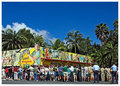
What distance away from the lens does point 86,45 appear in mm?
49188

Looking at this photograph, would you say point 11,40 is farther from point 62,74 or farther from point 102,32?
point 62,74

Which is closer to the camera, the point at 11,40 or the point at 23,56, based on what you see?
the point at 23,56

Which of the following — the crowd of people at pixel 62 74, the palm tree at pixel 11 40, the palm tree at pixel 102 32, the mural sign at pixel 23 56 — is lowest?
the crowd of people at pixel 62 74

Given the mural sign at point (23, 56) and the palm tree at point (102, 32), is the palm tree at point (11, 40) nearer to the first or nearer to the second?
the mural sign at point (23, 56)

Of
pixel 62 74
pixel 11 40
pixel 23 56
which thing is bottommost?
pixel 62 74

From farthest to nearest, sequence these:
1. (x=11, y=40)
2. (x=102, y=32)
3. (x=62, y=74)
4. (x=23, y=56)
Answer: (x=102, y=32), (x=11, y=40), (x=23, y=56), (x=62, y=74)

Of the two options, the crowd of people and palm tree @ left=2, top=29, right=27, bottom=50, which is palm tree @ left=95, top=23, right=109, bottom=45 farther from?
the crowd of people

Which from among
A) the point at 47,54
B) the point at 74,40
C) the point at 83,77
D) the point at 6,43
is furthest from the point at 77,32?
the point at 83,77

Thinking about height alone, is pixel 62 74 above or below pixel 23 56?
below

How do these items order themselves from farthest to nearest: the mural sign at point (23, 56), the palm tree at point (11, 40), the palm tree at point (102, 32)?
the palm tree at point (102, 32)
the palm tree at point (11, 40)
the mural sign at point (23, 56)

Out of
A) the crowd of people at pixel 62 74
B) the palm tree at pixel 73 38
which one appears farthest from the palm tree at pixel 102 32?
the crowd of people at pixel 62 74

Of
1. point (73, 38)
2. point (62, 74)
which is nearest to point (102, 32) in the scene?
point (73, 38)

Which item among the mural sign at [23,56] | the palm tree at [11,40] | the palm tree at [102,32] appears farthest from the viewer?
the palm tree at [102,32]

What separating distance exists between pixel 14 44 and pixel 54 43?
9.30 m
